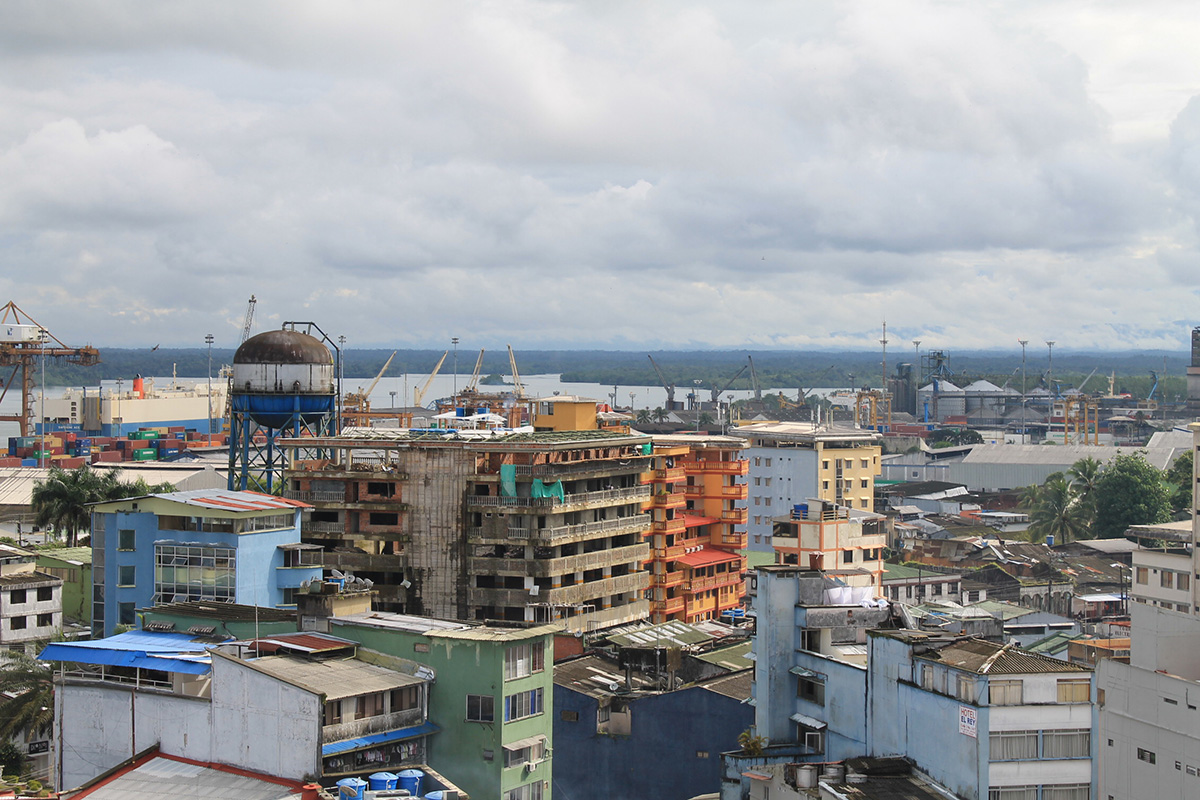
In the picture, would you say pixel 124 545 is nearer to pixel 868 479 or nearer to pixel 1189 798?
pixel 1189 798

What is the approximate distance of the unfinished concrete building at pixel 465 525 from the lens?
5825cm

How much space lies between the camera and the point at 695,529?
73.6m

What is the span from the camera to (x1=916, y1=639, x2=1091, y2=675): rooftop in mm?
30609

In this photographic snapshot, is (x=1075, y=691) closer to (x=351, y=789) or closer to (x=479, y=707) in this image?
(x=479, y=707)

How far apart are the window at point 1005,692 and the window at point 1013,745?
618mm

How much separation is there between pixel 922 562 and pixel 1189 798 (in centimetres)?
7064

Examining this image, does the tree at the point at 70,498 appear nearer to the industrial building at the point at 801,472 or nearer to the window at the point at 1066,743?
the industrial building at the point at 801,472

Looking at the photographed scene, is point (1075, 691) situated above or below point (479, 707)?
above

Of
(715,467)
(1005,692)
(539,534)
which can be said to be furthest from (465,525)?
(1005,692)

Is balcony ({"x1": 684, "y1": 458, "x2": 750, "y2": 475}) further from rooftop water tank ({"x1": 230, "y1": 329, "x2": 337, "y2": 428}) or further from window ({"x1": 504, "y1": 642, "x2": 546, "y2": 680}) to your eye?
window ({"x1": 504, "y1": 642, "x2": 546, "y2": 680})

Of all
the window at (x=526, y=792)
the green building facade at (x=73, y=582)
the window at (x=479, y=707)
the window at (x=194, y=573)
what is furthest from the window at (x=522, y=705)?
the green building facade at (x=73, y=582)

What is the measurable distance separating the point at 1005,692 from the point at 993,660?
0.89 meters

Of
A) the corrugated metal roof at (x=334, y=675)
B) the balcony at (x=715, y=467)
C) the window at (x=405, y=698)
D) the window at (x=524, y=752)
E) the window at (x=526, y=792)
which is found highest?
the balcony at (x=715, y=467)

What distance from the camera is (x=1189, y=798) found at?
27000 millimetres
